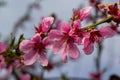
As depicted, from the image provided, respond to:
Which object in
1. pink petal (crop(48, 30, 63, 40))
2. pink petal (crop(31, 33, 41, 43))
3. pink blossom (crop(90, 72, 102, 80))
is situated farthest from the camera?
pink blossom (crop(90, 72, 102, 80))

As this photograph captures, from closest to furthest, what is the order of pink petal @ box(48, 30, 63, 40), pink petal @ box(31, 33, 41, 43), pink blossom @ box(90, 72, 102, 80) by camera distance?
1. pink petal @ box(48, 30, 63, 40)
2. pink petal @ box(31, 33, 41, 43)
3. pink blossom @ box(90, 72, 102, 80)

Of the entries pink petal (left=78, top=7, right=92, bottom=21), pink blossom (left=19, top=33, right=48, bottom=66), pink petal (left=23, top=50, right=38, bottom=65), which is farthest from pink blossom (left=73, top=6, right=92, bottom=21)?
pink petal (left=23, top=50, right=38, bottom=65)

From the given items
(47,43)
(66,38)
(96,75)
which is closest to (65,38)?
(66,38)

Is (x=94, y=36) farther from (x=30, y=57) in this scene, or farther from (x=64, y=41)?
(x=30, y=57)

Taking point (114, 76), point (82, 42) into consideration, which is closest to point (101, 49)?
point (114, 76)

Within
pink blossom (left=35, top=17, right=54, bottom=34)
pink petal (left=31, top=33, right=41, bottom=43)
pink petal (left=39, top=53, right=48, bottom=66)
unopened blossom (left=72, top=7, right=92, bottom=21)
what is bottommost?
pink petal (left=39, top=53, right=48, bottom=66)

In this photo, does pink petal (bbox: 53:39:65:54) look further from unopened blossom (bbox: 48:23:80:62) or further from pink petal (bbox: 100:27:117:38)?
pink petal (bbox: 100:27:117:38)

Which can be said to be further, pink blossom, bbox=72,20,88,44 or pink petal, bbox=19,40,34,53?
pink petal, bbox=19,40,34,53

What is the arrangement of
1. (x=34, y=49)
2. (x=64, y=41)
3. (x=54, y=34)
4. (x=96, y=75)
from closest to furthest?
(x=54, y=34), (x=64, y=41), (x=34, y=49), (x=96, y=75)
